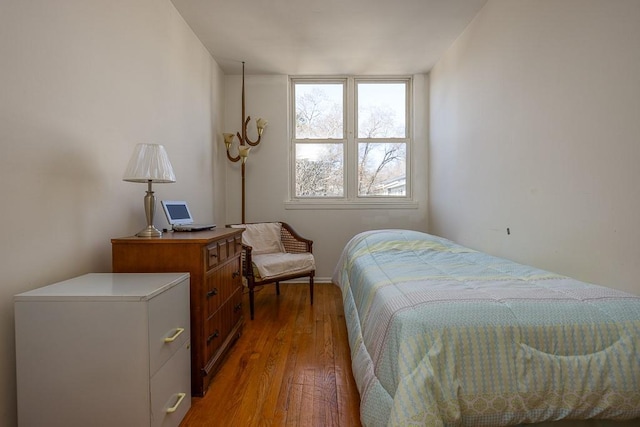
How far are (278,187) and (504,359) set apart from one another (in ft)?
10.6

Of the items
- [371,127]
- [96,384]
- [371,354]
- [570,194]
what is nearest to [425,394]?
[371,354]

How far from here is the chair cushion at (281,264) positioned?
9.56 ft

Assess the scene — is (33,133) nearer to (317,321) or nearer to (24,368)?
(24,368)

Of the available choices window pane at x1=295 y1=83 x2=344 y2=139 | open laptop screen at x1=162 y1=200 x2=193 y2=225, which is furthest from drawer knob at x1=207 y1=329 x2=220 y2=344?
window pane at x1=295 y1=83 x2=344 y2=139

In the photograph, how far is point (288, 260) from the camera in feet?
10.2

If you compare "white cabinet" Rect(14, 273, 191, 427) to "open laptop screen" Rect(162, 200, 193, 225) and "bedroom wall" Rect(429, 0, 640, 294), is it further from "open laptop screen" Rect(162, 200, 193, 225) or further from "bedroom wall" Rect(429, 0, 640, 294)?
"bedroom wall" Rect(429, 0, 640, 294)

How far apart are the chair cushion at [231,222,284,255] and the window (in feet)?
2.09

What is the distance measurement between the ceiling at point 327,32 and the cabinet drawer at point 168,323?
225cm

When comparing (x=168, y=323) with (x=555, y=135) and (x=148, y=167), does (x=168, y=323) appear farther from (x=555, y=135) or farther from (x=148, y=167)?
(x=555, y=135)

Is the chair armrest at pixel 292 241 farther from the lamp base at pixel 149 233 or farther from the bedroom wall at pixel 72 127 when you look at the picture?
the lamp base at pixel 149 233

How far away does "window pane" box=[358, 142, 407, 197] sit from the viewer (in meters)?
4.12

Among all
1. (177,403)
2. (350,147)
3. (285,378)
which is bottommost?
(285,378)

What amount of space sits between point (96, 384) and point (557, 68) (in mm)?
2596

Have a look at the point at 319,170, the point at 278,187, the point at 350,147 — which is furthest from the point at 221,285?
the point at 350,147
